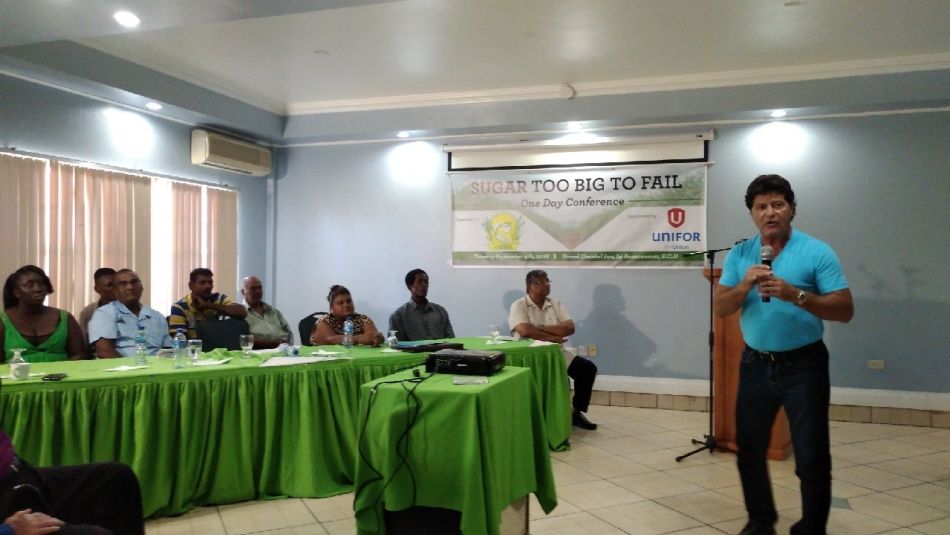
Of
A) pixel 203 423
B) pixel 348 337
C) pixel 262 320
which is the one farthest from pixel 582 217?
pixel 203 423

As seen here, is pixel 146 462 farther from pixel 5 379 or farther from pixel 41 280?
pixel 41 280

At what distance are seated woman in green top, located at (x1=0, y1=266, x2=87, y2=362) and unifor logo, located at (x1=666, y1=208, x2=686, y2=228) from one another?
455cm

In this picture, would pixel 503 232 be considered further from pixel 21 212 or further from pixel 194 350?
pixel 21 212

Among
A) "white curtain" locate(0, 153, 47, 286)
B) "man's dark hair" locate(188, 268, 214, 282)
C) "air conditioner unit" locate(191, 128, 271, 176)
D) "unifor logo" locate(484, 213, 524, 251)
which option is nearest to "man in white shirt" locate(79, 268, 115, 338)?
"white curtain" locate(0, 153, 47, 286)

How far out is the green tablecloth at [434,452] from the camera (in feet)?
6.84

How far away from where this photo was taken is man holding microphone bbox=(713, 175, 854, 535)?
7.38 ft

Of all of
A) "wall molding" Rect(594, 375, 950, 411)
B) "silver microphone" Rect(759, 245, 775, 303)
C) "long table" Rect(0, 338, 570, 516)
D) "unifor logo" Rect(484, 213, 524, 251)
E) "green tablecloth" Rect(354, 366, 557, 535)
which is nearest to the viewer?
"green tablecloth" Rect(354, 366, 557, 535)

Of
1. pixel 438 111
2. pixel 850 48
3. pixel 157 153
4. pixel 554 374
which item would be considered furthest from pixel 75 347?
pixel 850 48

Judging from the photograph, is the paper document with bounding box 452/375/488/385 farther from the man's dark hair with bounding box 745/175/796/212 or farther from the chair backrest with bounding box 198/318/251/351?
the chair backrest with bounding box 198/318/251/351

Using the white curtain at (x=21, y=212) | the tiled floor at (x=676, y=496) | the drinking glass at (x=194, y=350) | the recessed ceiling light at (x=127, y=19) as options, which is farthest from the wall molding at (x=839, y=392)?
the white curtain at (x=21, y=212)

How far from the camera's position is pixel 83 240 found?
4879mm

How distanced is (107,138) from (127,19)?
200 centimetres

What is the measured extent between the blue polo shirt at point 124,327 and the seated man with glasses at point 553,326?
2474mm

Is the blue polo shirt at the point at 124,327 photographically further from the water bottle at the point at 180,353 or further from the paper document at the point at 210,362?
the paper document at the point at 210,362
